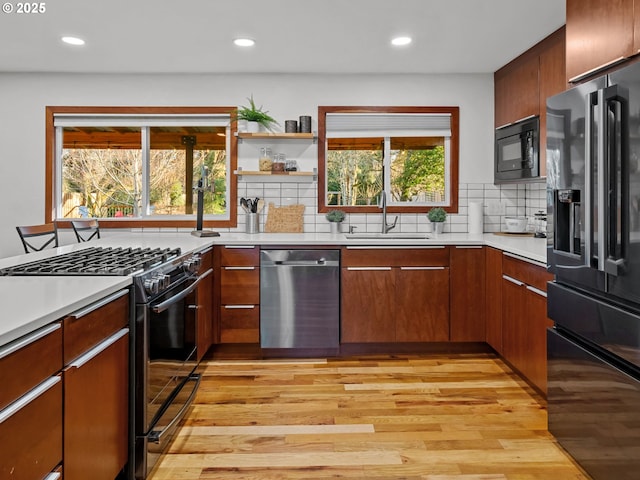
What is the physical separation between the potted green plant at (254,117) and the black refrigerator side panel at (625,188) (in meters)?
2.82

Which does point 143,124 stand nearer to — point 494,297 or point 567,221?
point 494,297

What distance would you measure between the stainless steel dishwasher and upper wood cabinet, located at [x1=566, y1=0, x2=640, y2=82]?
6.52 ft

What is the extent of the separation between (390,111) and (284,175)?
1.12 m

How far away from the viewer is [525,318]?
111 inches

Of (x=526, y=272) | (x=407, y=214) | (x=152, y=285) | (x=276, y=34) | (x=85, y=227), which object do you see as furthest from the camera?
(x=407, y=214)

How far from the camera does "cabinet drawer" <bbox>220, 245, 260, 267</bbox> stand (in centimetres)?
351

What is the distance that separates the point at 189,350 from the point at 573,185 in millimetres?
2087

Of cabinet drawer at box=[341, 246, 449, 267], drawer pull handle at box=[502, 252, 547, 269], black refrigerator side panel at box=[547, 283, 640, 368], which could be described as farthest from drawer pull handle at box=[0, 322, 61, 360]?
cabinet drawer at box=[341, 246, 449, 267]

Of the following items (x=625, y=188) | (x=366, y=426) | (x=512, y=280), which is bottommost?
(x=366, y=426)

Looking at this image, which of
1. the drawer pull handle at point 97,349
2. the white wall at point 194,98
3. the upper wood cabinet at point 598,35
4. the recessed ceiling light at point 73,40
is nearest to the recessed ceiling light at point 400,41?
the white wall at point 194,98

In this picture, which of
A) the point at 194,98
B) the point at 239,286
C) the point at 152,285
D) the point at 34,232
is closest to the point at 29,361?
the point at 152,285

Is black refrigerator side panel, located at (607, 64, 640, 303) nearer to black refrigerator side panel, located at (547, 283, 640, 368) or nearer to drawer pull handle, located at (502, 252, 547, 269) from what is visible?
black refrigerator side panel, located at (547, 283, 640, 368)

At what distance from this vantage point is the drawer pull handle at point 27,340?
3.51ft

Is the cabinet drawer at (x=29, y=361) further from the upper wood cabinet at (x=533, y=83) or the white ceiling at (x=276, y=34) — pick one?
the upper wood cabinet at (x=533, y=83)
